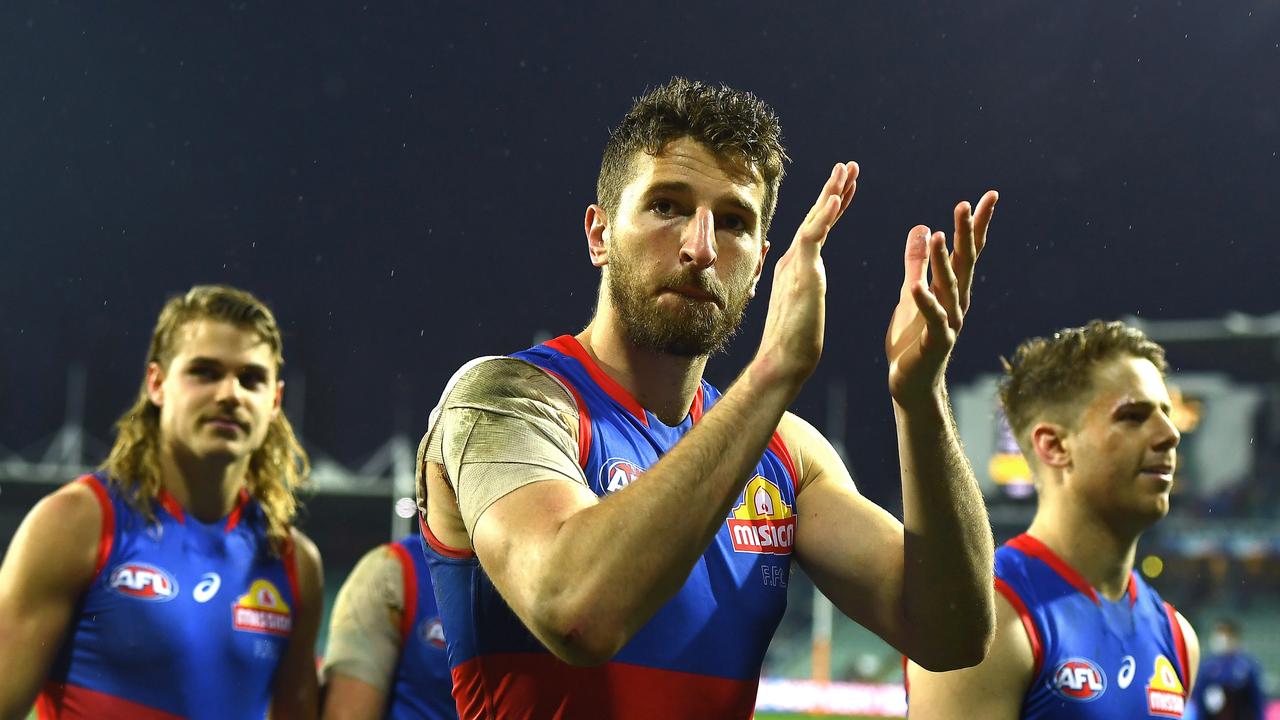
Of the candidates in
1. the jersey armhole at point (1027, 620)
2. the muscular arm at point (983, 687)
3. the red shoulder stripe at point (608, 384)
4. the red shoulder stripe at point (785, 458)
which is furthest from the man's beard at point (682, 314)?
the jersey armhole at point (1027, 620)

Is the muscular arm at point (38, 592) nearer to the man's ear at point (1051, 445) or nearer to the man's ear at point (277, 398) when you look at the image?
the man's ear at point (277, 398)

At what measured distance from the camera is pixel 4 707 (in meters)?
4.57

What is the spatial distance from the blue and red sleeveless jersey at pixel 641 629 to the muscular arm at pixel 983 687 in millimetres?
1182

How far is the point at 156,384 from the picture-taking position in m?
5.39

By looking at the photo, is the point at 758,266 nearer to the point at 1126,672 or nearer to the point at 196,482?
the point at 1126,672

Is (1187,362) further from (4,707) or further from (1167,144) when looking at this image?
(4,707)

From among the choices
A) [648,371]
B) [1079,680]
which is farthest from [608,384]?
[1079,680]

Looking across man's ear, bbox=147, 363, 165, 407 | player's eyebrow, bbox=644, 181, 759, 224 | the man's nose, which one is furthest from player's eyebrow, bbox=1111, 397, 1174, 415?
man's ear, bbox=147, 363, 165, 407

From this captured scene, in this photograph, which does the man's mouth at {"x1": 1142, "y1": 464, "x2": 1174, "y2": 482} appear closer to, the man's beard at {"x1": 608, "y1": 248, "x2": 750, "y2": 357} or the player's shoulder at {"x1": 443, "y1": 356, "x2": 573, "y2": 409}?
the man's beard at {"x1": 608, "y1": 248, "x2": 750, "y2": 357}

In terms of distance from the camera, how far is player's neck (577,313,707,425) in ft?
10.1

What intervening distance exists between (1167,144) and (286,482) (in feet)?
176

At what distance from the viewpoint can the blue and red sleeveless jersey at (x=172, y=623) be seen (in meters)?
4.72

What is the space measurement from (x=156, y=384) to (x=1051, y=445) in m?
3.95

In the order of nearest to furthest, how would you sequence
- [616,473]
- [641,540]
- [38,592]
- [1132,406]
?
[641,540]
[616,473]
[38,592]
[1132,406]
